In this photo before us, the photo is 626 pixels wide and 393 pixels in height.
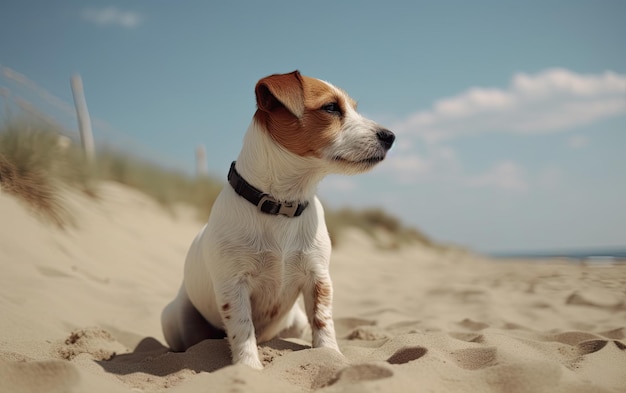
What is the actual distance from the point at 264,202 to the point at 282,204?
11 centimetres

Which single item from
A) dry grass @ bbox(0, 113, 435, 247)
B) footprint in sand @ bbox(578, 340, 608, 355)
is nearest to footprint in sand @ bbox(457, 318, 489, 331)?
footprint in sand @ bbox(578, 340, 608, 355)

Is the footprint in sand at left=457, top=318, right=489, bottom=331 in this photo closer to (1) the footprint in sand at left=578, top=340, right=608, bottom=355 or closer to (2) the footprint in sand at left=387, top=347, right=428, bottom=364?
(1) the footprint in sand at left=578, top=340, right=608, bottom=355

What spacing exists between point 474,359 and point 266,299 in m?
1.25

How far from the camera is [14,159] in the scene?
5.79 meters

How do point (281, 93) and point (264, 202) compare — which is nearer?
point (281, 93)

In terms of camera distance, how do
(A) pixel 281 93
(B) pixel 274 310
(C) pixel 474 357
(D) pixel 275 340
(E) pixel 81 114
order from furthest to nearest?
(E) pixel 81 114 < (D) pixel 275 340 < (B) pixel 274 310 < (A) pixel 281 93 < (C) pixel 474 357

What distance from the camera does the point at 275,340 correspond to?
3377 mm

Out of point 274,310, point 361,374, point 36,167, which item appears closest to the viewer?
point 361,374

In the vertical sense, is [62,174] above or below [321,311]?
above

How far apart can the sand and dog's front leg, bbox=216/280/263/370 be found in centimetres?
18

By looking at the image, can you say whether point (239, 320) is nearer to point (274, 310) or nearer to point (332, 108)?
point (274, 310)

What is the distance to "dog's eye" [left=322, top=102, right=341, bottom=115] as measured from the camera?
9.96ft

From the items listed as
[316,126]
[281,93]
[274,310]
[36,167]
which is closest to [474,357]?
[274,310]

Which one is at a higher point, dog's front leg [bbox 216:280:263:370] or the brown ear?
the brown ear
